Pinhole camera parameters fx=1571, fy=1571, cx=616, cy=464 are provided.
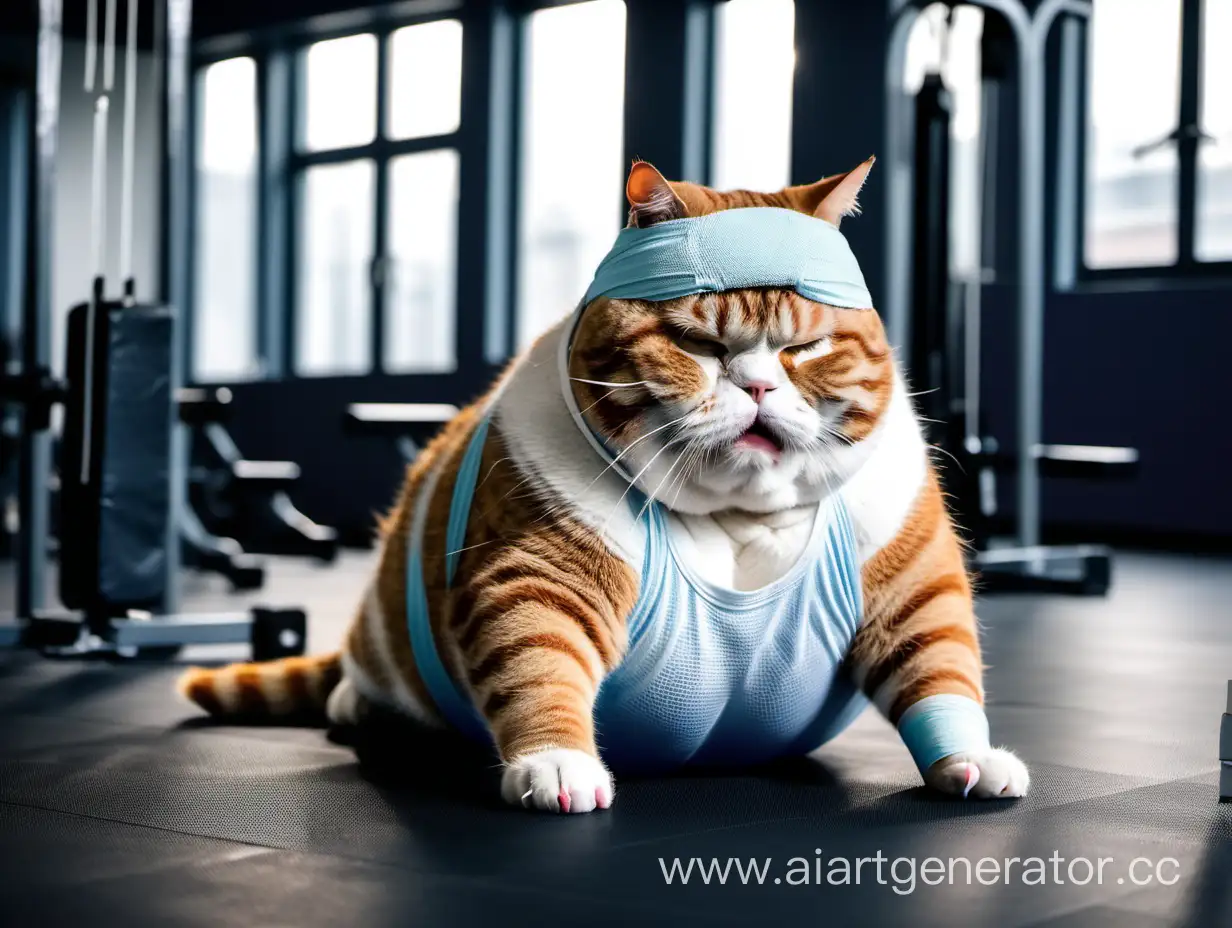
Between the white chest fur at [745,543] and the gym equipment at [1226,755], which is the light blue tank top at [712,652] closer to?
the white chest fur at [745,543]

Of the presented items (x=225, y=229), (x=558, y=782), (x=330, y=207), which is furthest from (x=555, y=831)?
(x=225, y=229)

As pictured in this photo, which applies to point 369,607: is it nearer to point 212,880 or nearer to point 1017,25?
point 212,880

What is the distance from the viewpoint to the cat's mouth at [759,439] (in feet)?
4.71

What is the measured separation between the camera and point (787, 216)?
1498 millimetres

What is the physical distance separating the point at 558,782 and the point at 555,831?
6cm

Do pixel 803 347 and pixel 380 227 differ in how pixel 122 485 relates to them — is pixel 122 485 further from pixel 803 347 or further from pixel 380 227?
pixel 380 227

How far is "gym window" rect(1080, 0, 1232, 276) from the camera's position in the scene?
5.89 meters

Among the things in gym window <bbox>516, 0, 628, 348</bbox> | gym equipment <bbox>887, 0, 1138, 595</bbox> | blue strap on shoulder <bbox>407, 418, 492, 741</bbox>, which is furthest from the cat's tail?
gym window <bbox>516, 0, 628, 348</bbox>

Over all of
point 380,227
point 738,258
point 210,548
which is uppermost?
point 380,227

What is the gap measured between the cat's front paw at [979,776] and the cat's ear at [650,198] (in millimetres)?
589

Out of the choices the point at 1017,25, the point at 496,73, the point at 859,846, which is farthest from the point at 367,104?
the point at 859,846

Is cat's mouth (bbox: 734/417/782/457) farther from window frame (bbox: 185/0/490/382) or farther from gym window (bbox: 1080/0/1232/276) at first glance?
window frame (bbox: 185/0/490/382)

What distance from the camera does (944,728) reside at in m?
1.53

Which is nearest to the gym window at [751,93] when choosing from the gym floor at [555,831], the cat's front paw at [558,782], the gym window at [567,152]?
the gym window at [567,152]
